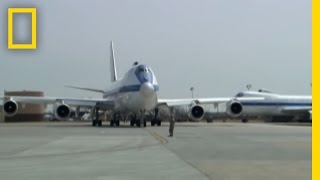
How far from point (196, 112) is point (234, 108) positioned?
4.88 m

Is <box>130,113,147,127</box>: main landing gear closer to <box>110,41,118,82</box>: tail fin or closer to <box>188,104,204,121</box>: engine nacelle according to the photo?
<box>188,104,204,121</box>: engine nacelle

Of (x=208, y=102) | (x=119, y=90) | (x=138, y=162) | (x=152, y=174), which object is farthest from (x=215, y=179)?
(x=208, y=102)

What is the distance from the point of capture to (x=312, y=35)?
2051mm

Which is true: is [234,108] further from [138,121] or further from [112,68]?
[112,68]

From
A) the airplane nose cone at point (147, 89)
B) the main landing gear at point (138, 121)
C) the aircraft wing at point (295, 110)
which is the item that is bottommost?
the main landing gear at point (138, 121)

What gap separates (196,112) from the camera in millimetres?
50000

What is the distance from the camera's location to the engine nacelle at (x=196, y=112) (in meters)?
49.8

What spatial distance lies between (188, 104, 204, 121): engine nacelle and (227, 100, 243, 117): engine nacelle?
3924mm

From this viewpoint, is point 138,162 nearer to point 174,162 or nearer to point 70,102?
point 174,162

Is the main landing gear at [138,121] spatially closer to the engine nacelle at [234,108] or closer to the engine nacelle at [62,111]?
the engine nacelle at [62,111]

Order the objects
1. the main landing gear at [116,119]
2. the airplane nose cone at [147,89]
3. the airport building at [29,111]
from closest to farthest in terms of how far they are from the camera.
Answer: the airplane nose cone at [147,89] → the main landing gear at [116,119] → the airport building at [29,111]

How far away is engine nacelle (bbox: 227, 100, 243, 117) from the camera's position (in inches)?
2055

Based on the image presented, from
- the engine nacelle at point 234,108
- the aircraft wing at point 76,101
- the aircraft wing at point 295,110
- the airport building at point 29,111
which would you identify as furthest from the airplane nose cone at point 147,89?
the airport building at point 29,111

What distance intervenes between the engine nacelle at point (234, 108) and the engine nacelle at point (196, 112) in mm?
3924
